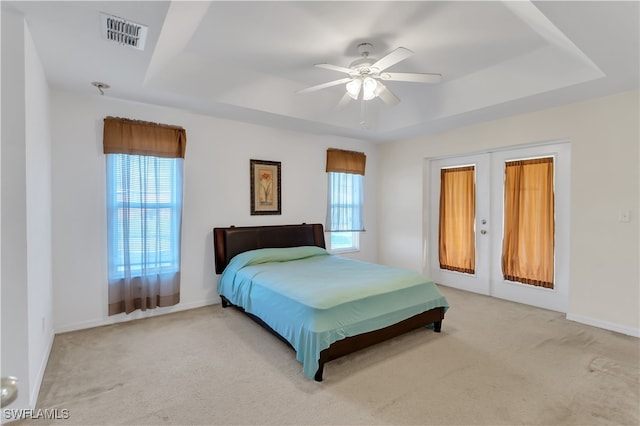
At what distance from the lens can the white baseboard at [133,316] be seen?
3.26 metres

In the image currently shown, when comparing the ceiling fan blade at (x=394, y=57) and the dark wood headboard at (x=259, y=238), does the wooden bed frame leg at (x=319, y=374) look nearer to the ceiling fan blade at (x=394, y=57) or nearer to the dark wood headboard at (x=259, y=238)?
the dark wood headboard at (x=259, y=238)

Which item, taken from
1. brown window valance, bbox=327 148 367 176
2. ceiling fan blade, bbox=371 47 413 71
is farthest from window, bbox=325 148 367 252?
ceiling fan blade, bbox=371 47 413 71

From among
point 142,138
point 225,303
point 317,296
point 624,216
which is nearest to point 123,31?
point 142,138

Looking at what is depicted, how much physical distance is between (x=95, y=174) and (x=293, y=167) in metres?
2.45

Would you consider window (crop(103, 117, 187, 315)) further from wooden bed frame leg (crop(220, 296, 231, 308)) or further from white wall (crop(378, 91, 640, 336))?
white wall (crop(378, 91, 640, 336))

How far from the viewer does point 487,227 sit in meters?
4.57

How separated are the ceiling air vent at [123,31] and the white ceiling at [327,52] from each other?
2.0 inches

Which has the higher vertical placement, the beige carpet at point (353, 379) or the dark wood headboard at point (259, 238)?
the dark wood headboard at point (259, 238)

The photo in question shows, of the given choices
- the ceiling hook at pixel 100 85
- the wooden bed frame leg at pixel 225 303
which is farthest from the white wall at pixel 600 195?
the ceiling hook at pixel 100 85

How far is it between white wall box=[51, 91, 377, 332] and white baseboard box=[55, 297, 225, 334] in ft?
0.03

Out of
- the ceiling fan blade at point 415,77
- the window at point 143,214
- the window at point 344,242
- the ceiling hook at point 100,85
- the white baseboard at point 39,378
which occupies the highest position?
the ceiling hook at point 100,85

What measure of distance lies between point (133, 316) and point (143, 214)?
115 centimetres

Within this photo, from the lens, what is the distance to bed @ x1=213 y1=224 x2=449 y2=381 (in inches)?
95.3
